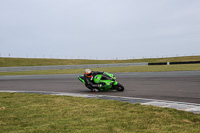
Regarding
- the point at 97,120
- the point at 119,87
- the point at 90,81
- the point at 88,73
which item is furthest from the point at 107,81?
the point at 97,120

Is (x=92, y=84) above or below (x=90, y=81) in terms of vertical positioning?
below

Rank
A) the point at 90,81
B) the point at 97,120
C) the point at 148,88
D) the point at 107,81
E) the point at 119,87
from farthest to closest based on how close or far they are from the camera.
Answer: the point at 148,88 < the point at 90,81 < the point at 119,87 < the point at 107,81 < the point at 97,120

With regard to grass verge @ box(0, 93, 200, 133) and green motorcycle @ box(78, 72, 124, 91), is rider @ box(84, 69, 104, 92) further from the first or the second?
grass verge @ box(0, 93, 200, 133)

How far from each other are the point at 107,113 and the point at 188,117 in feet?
6.82

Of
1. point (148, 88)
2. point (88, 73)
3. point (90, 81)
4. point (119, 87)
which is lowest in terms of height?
point (148, 88)

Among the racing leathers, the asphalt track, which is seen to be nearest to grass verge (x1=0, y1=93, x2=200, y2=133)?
the asphalt track

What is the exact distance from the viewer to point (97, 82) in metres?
12.1

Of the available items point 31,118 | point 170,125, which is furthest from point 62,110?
point 170,125

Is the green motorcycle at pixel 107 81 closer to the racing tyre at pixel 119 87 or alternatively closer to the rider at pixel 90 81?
the racing tyre at pixel 119 87

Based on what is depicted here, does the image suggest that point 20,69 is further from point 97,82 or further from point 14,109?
point 14,109

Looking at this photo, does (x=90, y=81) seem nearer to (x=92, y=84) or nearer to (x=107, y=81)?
(x=92, y=84)

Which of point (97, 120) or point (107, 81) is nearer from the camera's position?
point (97, 120)

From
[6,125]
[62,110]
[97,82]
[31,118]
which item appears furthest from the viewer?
[97,82]

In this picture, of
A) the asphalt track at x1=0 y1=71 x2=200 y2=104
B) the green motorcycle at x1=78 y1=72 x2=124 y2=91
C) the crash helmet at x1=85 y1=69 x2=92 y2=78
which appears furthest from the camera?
the crash helmet at x1=85 y1=69 x2=92 y2=78
